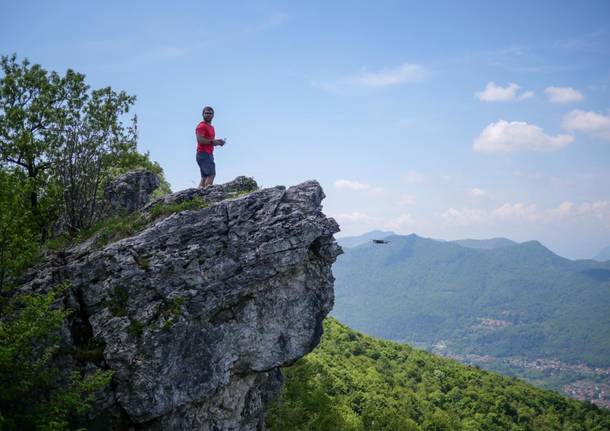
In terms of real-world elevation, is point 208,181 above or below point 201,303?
above

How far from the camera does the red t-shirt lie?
21250mm

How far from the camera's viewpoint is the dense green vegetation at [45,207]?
45.0ft

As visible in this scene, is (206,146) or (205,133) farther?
(206,146)

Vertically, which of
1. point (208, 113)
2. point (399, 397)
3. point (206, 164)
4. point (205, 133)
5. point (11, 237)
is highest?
point (208, 113)

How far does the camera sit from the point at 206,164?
22406 mm

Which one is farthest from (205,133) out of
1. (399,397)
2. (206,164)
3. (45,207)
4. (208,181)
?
(399,397)

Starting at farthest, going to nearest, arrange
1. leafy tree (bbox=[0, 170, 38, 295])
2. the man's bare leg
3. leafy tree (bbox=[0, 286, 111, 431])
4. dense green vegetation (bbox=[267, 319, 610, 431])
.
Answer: dense green vegetation (bbox=[267, 319, 610, 431]), the man's bare leg, leafy tree (bbox=[0, 170, 38, 295]), leafy tree (bbox=[0, 286, 111, 431])

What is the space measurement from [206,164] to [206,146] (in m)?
1.15

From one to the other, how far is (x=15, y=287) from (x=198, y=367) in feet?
26.4

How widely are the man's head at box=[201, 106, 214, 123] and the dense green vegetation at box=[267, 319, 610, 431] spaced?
1834 cm

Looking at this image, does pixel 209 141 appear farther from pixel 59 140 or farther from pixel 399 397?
pixel 399 397

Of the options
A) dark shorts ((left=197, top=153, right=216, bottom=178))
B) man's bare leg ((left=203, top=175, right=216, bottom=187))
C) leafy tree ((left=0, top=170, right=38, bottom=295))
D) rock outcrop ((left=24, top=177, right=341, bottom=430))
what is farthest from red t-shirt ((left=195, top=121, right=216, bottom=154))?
leafy tree ((left=0, top=170, right=38, bottom=295))

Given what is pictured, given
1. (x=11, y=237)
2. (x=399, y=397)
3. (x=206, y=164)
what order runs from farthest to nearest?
1. (x=399, y=397)
2. (x=206, y=164)
3. (x=11, y=237)

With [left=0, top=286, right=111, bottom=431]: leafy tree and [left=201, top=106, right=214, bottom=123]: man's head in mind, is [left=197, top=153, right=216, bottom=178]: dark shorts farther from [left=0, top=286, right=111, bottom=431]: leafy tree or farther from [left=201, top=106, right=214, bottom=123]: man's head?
[left=0, top=286, right=111, bottom=431]: leafy tree
